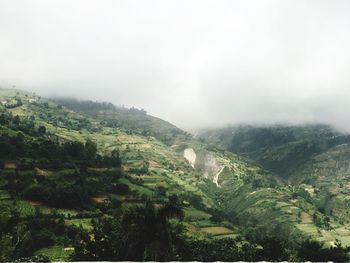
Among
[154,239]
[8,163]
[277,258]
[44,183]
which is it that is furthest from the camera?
[8,163]

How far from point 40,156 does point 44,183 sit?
1239 inches

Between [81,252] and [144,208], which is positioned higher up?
[144,208]

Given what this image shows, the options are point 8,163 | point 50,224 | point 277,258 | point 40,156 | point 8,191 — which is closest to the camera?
point 277,258

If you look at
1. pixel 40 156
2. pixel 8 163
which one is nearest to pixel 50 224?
pixel 8 163

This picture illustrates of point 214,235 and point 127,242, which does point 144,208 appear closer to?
point 127,242

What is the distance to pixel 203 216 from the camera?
194 metres

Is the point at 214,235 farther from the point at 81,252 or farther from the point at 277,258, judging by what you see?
the point at 81,252

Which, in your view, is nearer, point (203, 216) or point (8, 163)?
point (8, 163)

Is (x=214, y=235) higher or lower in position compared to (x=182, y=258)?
lower

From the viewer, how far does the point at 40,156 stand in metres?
179

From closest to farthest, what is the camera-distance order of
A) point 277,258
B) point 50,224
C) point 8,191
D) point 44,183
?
1. point 277,258
2. point 50,224
3. point 8,191
4. point 44,183

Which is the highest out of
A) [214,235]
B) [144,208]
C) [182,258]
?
[144,208]

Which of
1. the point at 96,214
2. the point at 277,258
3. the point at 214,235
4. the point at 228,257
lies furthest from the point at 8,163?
the point at 277,258

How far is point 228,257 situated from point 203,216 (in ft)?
339
